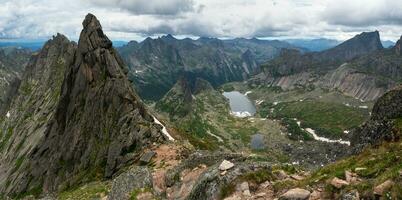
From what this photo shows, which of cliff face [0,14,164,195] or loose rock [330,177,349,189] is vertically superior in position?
loose rock [330,177,349,189]

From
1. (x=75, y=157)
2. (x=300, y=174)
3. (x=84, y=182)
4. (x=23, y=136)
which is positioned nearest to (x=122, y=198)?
(x=300, y=174)

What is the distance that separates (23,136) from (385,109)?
156187mm

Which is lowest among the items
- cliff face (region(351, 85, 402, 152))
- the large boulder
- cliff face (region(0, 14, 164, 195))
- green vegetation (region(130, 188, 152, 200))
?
cliff face (region(0, 14, 164, 195))

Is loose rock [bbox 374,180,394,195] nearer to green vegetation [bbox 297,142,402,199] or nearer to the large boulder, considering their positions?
green vegetation [bbox 297,142,402,199]

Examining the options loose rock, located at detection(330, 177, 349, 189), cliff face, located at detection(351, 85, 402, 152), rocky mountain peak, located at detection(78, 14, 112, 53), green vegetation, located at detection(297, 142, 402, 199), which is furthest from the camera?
rocky mountain peak, located at detection(78, 14, 112, 53)

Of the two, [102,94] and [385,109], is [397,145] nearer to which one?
[385,109]

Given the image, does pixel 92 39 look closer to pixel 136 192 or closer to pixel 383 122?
pixel 136 192

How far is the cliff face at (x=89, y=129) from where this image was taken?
91.1m

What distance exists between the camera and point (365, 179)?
27.0 metres

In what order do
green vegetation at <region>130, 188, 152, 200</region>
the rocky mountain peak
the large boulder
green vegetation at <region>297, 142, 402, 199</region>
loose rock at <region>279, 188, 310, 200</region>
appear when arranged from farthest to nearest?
the rocky mountain peak < the large boulder < green vegetation at <region>130, 188, 152, 200</region> < loose rock at <region>279, 188, 310, 200</region> < green vegetation at <region>297, 142, 402, 199</region>

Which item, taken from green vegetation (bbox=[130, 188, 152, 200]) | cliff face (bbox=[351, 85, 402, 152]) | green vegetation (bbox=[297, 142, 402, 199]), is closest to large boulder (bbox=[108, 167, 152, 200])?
green vegetation (bbox=[130, 188, 152, 200])

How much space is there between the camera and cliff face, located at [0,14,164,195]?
9106cm

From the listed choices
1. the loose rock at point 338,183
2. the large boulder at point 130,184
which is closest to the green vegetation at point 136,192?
the large boulder at point 130,184

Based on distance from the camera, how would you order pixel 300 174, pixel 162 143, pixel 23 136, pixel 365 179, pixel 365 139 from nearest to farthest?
pixel 365 179 → pixel 300 174 → pixel 365 139 → pixel 162 143 → pixel 23 136
